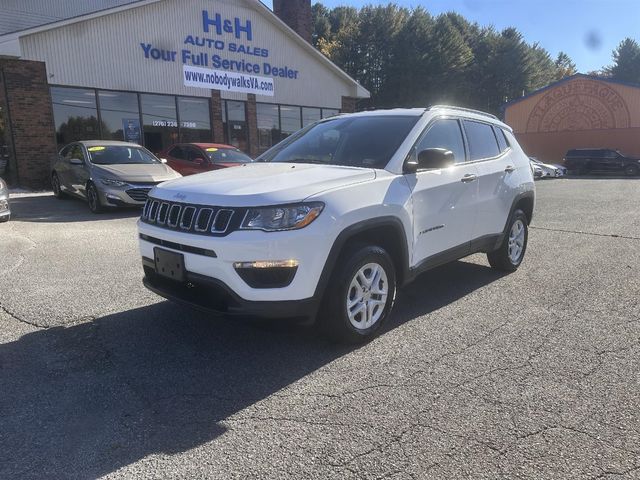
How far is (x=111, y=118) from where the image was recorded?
16.2 metres

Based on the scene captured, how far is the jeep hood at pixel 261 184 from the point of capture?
10.7 ft

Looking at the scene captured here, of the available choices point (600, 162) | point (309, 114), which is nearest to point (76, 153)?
point (309, 114)

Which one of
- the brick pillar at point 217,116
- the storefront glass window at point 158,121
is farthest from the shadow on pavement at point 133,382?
the brick pillar at point 217,116

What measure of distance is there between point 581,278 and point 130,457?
496 centimetres

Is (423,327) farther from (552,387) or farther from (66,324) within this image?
(66,324)

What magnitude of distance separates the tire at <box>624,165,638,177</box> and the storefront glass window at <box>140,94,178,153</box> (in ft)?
85.5

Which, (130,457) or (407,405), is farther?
(407,405)

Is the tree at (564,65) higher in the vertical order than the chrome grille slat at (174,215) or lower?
higher

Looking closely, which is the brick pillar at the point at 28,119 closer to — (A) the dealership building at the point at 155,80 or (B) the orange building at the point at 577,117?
(A) the dealership building at the point at 155,80

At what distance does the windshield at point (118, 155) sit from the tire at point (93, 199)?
712mm

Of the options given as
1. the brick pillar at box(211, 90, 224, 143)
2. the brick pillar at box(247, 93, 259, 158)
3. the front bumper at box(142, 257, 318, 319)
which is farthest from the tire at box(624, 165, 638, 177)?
the front bumper at box(142, 257, 318, 319)

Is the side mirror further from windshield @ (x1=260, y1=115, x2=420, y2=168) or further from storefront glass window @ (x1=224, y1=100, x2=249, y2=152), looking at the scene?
storefront glass window @ (x1=224, y1=100, x2=249, y2=152)

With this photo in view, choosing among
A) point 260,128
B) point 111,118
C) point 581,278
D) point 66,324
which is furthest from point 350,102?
point 66,324

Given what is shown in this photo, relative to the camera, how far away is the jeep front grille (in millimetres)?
3252
